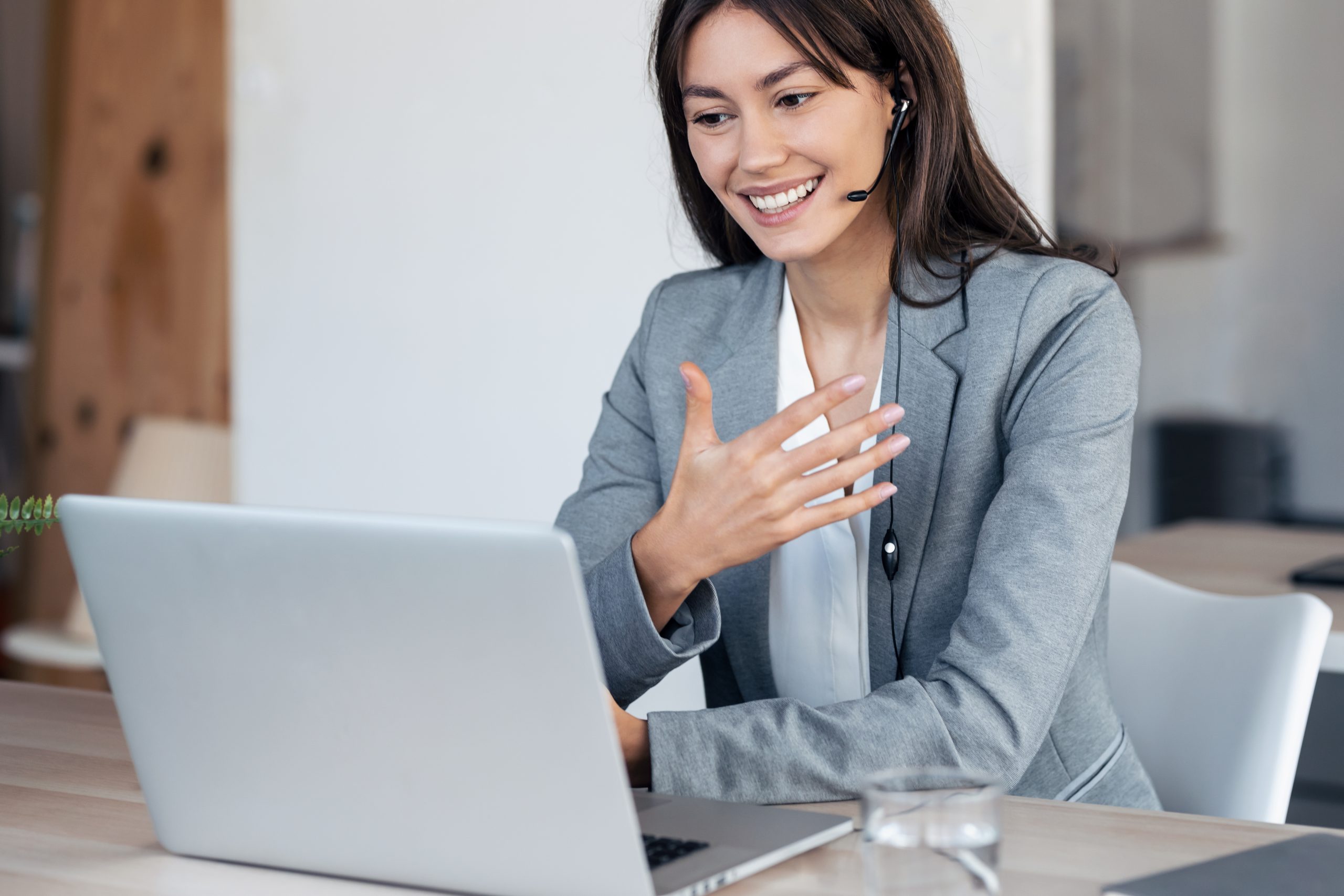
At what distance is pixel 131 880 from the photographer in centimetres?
82

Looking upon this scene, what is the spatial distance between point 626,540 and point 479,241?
4.33 feet

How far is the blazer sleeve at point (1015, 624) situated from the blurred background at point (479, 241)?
20.0 inches

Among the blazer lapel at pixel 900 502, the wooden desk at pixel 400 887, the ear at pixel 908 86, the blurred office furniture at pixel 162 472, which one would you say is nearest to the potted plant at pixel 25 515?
the wooden desk at pixel 400 887

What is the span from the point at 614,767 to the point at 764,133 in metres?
0.75

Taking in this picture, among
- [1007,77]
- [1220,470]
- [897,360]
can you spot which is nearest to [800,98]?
[897,360]

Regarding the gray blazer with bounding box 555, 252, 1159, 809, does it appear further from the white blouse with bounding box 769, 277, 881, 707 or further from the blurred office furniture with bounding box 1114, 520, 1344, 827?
Result: the blurred office furniture with bounding box 1114, 520, 1344, 827

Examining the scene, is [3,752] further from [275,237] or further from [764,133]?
[275,237]

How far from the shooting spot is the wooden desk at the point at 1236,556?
1790 millimetres

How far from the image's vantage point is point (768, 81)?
1.25 meters

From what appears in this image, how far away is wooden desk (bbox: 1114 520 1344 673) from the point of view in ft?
5.87

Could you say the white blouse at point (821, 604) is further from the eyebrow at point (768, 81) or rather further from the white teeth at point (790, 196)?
the eyebrow at point (768, 81)

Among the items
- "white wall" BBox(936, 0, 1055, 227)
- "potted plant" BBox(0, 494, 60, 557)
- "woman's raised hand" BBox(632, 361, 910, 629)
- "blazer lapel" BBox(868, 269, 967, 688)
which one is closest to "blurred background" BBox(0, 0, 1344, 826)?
"white wall" BBox(936, 0, 1055, 227)

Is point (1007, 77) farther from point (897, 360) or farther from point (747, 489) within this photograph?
point (747, 489)

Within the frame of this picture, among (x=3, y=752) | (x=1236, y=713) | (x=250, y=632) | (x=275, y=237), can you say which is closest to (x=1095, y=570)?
(x=1236, y=713)
